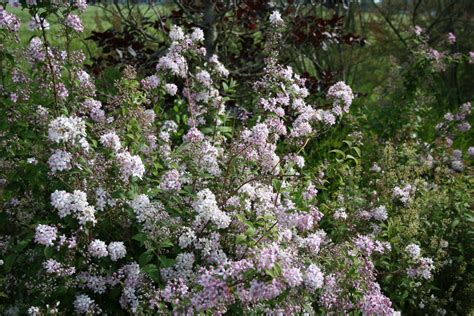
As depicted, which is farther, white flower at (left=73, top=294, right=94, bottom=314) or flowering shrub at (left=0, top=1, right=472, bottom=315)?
white flower at (left=73, top=294, right=94, bottom=314)

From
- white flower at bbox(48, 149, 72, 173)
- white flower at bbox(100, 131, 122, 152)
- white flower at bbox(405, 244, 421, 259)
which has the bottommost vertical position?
white flower at bbox(405, 244, 421, 259)

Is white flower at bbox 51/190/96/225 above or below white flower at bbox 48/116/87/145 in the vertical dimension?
below

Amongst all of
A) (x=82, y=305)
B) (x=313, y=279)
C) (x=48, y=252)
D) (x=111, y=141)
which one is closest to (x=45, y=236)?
(x=48, y=252)

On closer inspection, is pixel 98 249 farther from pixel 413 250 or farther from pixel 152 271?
pixel 413 250

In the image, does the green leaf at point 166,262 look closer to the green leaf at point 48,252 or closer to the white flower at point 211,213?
the white flower at point 211,213

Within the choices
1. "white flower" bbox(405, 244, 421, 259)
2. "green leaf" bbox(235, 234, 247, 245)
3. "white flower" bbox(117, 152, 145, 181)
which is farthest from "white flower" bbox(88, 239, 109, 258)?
"white flower" bbox(405, 244, 421, 259)

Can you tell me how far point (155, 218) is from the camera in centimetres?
228

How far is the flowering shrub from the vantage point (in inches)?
86.1

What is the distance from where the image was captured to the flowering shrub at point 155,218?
7.18 ft

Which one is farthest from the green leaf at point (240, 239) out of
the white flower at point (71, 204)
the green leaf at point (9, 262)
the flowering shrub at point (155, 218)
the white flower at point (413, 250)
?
the white flower at point (413, 250)

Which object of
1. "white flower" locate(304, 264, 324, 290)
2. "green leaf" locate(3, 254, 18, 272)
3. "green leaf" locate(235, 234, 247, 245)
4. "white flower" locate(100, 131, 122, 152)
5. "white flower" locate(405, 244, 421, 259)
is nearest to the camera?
"white flower" locate(304, 264, 324, 290)

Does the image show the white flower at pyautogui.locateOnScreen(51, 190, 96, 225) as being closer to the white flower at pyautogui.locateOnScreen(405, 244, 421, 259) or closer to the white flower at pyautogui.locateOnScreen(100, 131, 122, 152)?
the white flower at pyautogui.locateOnScreen(100, 131, 122, 152)

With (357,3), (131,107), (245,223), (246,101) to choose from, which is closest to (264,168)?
(245,223)

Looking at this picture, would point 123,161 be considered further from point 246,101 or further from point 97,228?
point 246,101
